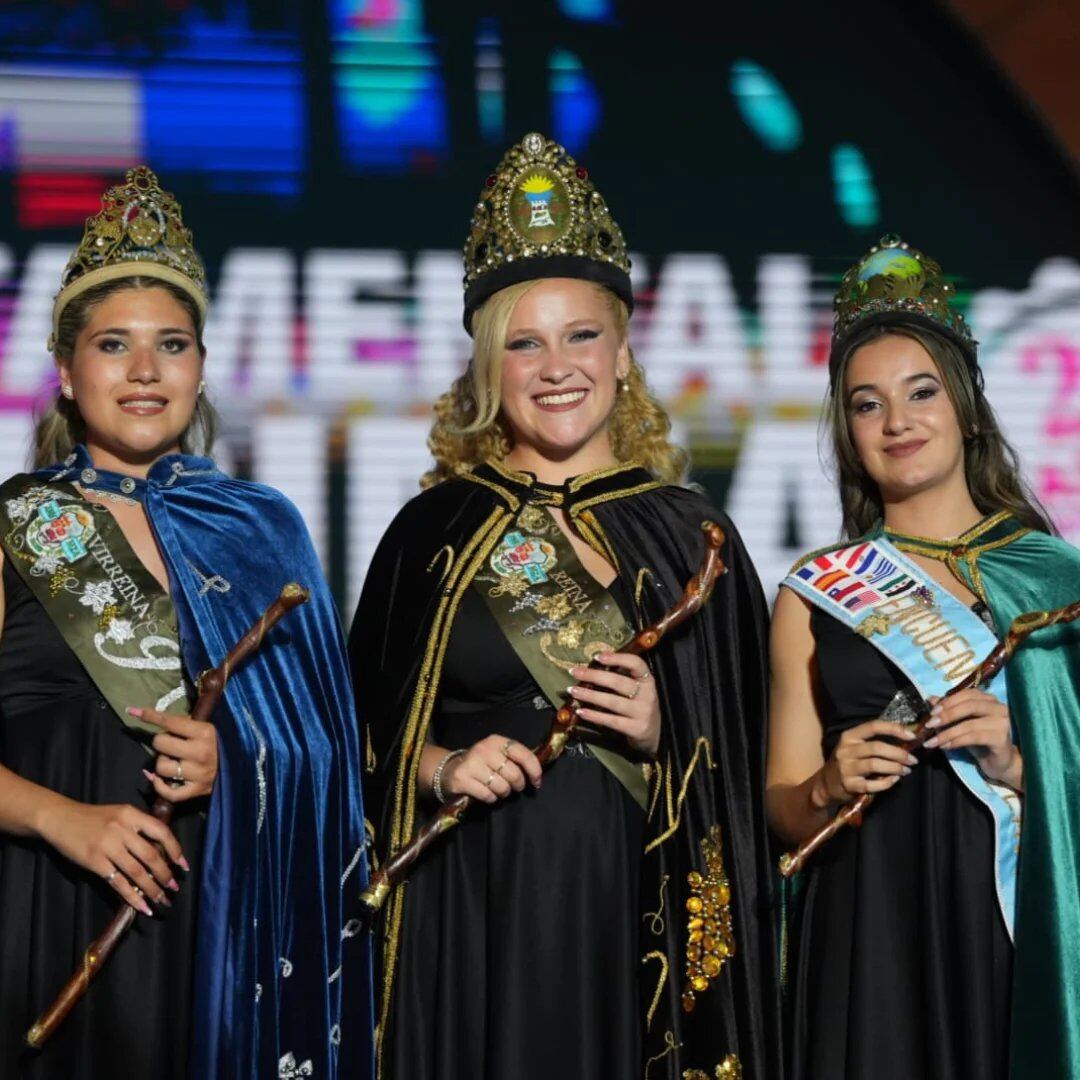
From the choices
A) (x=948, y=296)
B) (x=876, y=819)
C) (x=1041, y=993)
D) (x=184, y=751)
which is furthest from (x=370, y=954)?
(x=948, y=296)

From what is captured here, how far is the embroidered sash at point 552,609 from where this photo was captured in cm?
354

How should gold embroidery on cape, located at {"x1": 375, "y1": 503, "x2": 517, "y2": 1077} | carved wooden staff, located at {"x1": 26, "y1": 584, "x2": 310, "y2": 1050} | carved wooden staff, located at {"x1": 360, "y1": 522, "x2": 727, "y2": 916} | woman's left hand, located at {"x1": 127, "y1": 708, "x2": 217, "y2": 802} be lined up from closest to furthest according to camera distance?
carved wooden staff, located at {"x1": 26, "y1": 584, "x2": 310, "y2": 1050}
woman's left hand, located at {"x1": 127, "y1": 708, "x2": 217, "y2": 802}
carved wooden staff, located at {"x1": 360, "y1": 522, "x2": 727, "y2": 916}
gold embroidery on cape, located at {"x1": 375, "y1": 503, "x2": 517, "y2": 1077}

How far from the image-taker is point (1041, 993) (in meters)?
3.34

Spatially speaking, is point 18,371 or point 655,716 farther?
point 18,371

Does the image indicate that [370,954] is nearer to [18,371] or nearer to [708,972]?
[708,972]

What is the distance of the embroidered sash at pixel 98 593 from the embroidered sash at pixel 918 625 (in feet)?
3.61

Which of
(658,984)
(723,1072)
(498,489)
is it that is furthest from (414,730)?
(723,1072)

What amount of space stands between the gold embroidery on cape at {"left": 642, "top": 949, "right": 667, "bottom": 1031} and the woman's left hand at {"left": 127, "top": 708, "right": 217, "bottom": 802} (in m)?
0.78

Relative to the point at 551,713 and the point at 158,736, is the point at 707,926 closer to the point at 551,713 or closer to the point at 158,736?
the point at 551,713

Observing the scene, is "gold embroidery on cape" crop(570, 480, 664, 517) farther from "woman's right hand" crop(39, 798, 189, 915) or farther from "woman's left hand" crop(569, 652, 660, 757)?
"woman's right hand" crop(39, 798, 189, 915)

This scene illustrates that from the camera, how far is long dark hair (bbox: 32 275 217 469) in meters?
3.68

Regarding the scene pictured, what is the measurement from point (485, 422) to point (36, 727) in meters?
0.96

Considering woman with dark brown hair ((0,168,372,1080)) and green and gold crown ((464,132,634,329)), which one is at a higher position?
green and gold crown ((464,132,634,329))

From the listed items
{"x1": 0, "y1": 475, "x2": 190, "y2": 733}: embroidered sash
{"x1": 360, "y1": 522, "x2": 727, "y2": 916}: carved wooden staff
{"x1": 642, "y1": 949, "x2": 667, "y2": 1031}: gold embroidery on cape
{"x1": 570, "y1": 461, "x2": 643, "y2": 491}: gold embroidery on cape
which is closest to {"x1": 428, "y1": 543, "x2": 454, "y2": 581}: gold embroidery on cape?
{"x1": 570, "y1": 461, "x2": 643, "y2": 491}: gold embroidery on cape
